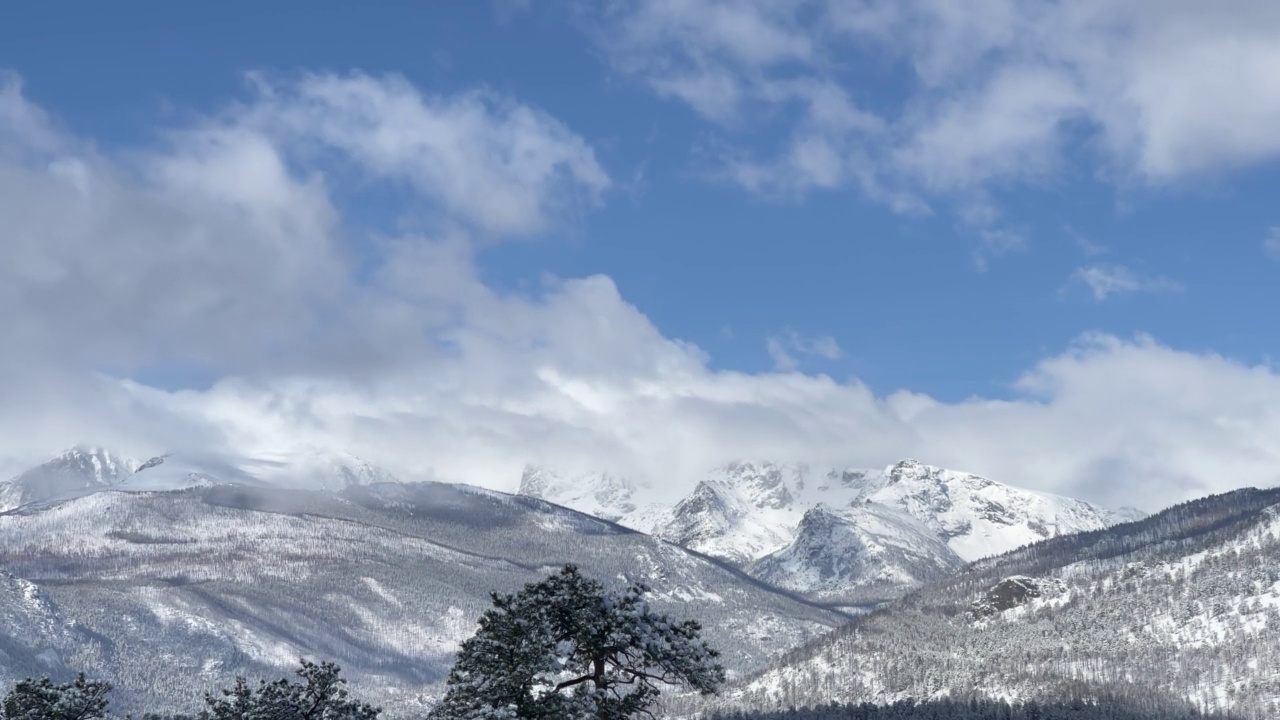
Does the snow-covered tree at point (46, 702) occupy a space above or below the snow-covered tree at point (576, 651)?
below

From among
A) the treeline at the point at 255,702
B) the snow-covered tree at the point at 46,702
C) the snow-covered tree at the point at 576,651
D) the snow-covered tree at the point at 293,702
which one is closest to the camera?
the snow-covered tree at the point at 576,651

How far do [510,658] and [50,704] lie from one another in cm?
3890

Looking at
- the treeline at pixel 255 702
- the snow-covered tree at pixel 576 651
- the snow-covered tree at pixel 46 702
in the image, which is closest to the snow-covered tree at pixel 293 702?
the treeline at pixel 255 702

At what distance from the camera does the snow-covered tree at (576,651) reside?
5341 cm

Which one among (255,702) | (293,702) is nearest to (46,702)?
(255,702)

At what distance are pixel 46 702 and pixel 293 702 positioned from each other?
1517 cm

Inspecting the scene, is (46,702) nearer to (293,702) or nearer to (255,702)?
(255,702)

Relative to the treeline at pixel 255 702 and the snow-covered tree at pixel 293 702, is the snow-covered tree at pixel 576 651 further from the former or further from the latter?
the treeline at pixel 255 702

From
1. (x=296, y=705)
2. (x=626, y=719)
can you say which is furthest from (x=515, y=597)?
(x=296, y=705)

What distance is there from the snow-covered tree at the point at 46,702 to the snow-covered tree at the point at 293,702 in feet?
27.0

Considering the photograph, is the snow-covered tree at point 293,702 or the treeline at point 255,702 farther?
the treeline at point 255,702

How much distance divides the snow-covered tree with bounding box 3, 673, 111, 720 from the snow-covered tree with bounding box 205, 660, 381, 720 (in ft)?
27.0

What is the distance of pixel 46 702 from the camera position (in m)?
78.0

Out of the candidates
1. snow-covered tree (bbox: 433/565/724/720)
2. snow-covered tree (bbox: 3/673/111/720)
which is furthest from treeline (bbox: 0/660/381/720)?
snow-covered tree (bbox: 433/565/724/720)
